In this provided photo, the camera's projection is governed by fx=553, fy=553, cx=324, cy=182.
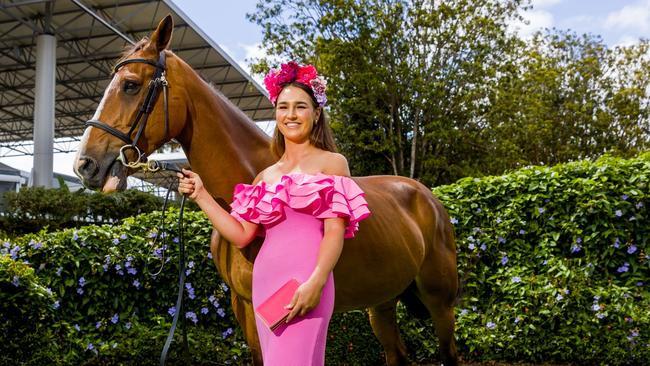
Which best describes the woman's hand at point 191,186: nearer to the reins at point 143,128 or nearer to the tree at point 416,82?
the reins at point 143,128

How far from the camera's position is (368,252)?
2859 mm

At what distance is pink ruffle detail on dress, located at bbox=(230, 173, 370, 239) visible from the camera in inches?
73.4

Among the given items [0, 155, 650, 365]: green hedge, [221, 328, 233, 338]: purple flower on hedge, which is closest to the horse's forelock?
[0, 155, 650, 365]: green hedge

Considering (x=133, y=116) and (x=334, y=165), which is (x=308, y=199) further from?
(x=133, y=116)

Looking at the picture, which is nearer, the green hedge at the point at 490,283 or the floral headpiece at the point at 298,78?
the floral headpiece at the point at 298,78

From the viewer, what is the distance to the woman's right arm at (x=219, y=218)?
2.03 metres

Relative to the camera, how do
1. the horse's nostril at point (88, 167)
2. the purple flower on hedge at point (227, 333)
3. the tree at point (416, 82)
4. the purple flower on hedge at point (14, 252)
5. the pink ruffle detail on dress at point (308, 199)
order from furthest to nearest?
the tree at point (416, 82)
the purple flower on hedge at point (227, 333)
the purple flower on hedge at point (14, 252)
the horse's nostril at point (88, 167)
the pink ruffle detail on dress at point (308, 199)

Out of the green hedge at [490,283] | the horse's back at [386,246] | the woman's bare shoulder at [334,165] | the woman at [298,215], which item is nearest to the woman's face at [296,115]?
the woman at [298,215]

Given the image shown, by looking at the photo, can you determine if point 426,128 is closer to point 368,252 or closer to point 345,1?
point 345,1

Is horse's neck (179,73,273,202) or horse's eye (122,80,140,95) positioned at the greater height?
horse's eye (122,80,140,95)

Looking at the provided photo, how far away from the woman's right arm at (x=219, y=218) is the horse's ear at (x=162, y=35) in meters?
0.93

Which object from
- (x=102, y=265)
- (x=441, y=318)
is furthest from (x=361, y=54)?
(x=441, y=318)

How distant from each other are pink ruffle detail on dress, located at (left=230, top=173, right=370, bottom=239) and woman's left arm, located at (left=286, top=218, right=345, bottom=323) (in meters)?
0.04

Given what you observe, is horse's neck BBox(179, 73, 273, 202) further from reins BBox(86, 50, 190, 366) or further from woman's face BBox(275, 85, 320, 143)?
woman's face BBox(275, 85, 320, 143)
